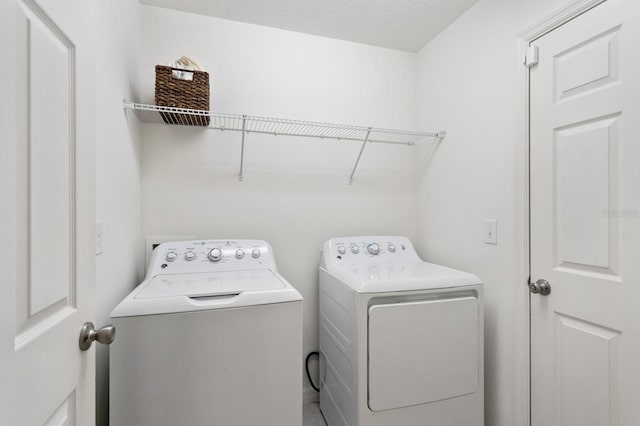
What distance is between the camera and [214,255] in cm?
165

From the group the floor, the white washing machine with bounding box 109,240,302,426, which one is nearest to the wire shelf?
the white washing machine with bounding box 109,240,302,426

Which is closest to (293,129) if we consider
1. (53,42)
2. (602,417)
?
(53,42)

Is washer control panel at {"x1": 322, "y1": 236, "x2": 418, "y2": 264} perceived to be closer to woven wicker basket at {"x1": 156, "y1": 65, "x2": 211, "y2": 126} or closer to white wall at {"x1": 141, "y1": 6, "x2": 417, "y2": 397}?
white wall at {"x1": 141, "y1": 6, "x2": 417, "y2": 397}

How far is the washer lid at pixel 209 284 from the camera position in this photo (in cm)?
119

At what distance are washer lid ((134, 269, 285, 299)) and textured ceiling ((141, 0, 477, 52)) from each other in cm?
159

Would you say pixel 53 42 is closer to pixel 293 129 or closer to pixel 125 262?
pixel 125 262

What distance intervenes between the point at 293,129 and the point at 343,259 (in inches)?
37.2

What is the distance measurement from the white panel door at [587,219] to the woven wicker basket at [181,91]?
1.68 m

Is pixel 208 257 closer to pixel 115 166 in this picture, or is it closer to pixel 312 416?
pixel 115 166

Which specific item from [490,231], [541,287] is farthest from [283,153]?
[541,287]

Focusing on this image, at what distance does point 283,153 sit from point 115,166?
0.99 m

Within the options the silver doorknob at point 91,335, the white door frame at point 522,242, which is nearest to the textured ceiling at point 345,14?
the white door frame at point 522,242

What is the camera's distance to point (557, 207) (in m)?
1.31

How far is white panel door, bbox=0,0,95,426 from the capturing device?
1.65 ft
